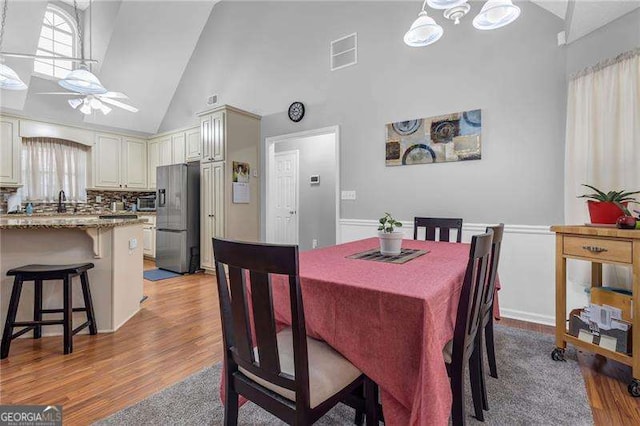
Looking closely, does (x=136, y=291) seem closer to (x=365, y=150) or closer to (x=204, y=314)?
(x=204, y=314)

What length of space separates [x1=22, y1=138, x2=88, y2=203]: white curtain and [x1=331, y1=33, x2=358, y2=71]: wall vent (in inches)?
191

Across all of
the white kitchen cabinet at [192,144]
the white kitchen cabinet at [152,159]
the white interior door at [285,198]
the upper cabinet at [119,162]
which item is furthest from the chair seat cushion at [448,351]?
the upper cabinet at [119,162]

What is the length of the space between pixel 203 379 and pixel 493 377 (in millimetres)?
Answer: 1766

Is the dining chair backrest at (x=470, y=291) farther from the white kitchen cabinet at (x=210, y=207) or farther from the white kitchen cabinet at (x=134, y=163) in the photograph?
the white kitchen cabinet at (x=134, y=163)

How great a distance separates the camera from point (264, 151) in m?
4.82

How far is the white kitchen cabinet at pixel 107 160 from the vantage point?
224 inches

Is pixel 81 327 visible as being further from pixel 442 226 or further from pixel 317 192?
pixel 317 192

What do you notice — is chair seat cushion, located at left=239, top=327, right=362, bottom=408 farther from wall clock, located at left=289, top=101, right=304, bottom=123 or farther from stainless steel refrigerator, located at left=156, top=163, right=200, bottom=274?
stainless steel refrigerator, located at left=156, top=163, right=200, bottom=274

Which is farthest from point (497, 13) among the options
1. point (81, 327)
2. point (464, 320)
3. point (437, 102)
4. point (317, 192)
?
point (317, 192)

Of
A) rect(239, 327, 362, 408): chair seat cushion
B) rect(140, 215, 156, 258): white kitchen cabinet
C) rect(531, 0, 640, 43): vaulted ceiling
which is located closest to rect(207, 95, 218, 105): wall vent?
rect(140, 215, 156, 258): white kitchen cabinet

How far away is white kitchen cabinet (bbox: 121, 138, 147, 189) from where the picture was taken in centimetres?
610

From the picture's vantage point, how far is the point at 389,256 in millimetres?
1755

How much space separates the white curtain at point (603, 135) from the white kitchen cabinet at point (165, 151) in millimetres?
5892

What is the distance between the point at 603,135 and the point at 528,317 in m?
1.63
